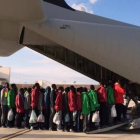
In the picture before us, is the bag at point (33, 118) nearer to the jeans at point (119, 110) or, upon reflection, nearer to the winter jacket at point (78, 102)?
the winter jacket at point (78, 102)

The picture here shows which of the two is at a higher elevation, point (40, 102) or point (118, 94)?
point (118, 94)

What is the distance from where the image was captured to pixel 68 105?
25.7 feet

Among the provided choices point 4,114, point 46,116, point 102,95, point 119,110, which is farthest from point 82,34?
point 4,114

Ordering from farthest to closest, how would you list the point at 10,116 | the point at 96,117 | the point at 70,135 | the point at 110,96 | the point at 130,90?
the point at 130,90 → the point at 10,116 → the point at 110,96 → the point at 96,117 → the point at 70,135

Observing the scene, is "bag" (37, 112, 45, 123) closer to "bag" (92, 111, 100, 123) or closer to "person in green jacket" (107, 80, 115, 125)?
"bag" (92, 111, 100, 123)

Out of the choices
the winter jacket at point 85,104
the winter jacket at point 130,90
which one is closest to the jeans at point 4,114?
the winter jacket at point 85,104

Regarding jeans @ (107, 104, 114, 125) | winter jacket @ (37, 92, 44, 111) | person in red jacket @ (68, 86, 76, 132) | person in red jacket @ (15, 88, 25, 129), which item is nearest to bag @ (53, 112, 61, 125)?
person in red jacket @ (68, 86, 76, 132)

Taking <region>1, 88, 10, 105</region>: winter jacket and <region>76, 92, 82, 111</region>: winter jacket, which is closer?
<region>76, 92, 82, 111</region>: winter jacket

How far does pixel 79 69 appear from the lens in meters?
11.6

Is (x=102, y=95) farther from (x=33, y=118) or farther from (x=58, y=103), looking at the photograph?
Result: (x=33, y=118)

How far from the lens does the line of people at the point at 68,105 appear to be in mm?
7672

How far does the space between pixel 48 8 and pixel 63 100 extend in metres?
3.70

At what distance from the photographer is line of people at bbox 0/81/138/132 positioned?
767 cm

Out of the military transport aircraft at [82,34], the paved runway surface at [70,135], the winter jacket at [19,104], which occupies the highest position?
the military transport aircraft at [82,34]
